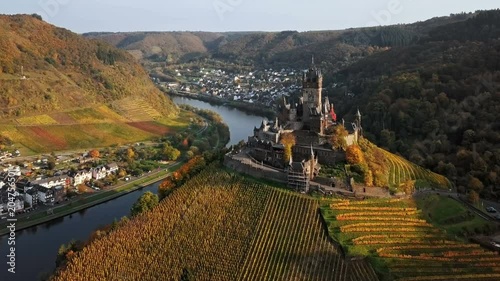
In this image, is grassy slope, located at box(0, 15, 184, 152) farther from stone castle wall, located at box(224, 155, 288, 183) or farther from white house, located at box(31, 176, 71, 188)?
stone castle wall, located at box(224, 155, 288, 183)

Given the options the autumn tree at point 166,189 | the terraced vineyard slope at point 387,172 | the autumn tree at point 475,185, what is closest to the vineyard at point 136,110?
the autumn tree at point 166,189

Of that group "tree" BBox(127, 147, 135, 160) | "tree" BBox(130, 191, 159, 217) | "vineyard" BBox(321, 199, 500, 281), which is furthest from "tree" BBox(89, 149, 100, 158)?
"vineyard" BBox(321, 199, 500, 281)

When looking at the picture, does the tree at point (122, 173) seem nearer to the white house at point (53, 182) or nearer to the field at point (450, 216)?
the white house at point (53, 182)

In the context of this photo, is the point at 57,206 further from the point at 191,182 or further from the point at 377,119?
the point at 377,119

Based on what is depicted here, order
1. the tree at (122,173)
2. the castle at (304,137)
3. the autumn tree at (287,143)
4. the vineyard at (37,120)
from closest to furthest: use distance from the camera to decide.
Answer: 1. the castle at (304,137)
2. the autumn tree at (287,143)
3. the tree at (122,173)
4. the vineyard at (37,120)

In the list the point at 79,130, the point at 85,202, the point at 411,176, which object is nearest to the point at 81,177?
the point at 85,202

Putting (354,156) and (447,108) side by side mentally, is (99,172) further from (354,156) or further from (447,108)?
(447,108)
